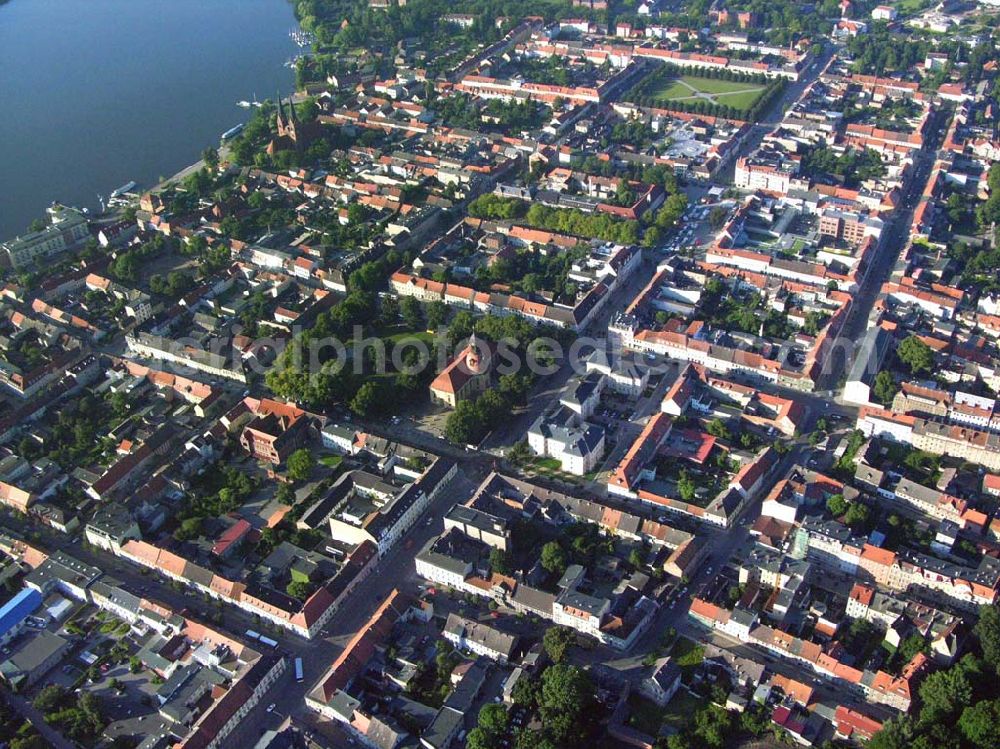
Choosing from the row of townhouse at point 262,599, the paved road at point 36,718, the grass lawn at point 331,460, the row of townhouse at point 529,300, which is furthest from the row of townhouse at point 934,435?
the paved road at point 36,718

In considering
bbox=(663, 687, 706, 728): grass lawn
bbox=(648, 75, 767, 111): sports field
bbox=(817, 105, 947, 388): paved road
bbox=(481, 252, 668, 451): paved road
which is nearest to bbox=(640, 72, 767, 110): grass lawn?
bbox=(648, 75, 767, 111): sports field

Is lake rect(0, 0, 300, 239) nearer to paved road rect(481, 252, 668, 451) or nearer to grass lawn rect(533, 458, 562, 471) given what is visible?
paved road rect(481, 252, 668, 451)

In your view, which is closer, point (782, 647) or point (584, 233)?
point (782, 647)

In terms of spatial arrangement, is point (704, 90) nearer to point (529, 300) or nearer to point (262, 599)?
point (529, 300)

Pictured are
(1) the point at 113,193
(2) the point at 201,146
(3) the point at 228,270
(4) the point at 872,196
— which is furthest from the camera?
(2) the point at 201,146

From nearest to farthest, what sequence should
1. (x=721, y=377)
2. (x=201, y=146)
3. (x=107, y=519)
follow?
(x=107, y=519)
(x=721, y=377)
(x=201, y=146)

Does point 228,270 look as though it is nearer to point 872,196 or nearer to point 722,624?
point 722,624

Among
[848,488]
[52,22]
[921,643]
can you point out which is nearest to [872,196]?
[848,488]
